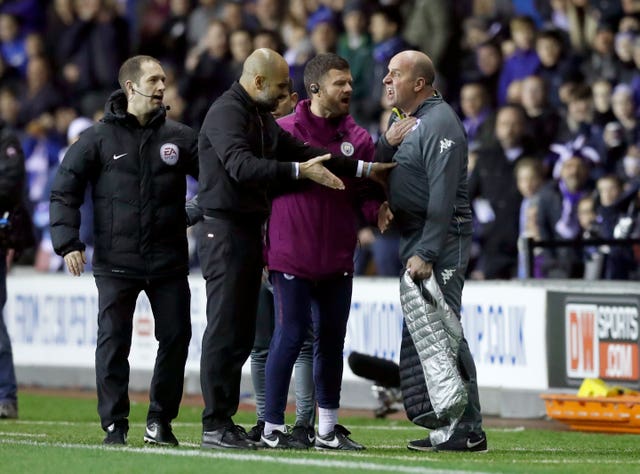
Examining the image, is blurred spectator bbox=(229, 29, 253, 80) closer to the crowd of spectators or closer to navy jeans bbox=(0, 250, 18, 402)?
the crowd of spectators

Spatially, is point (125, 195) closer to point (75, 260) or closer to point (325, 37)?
point (75, 260)

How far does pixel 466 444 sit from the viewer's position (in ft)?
31.2

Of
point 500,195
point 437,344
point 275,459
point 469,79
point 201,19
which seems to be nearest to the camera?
point 275,459

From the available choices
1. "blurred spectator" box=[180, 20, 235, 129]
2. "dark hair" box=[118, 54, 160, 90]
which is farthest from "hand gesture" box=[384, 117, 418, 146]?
"blurred spectator" box=[180, 20, 235, 129]

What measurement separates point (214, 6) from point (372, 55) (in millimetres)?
3933

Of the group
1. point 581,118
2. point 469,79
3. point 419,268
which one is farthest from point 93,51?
point 419,268

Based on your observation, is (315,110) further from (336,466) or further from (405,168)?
(336,466)

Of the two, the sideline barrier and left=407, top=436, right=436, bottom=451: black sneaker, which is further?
the sideline barrier

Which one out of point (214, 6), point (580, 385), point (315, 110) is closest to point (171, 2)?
point (214, 6)

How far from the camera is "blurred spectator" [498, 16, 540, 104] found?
17031 mm

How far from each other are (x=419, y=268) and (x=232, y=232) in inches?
42.3

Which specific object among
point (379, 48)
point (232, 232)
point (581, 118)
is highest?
point (379, 48)

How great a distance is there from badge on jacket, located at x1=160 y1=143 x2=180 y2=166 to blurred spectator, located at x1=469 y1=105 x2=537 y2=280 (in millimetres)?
6174

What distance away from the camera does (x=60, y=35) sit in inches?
884
